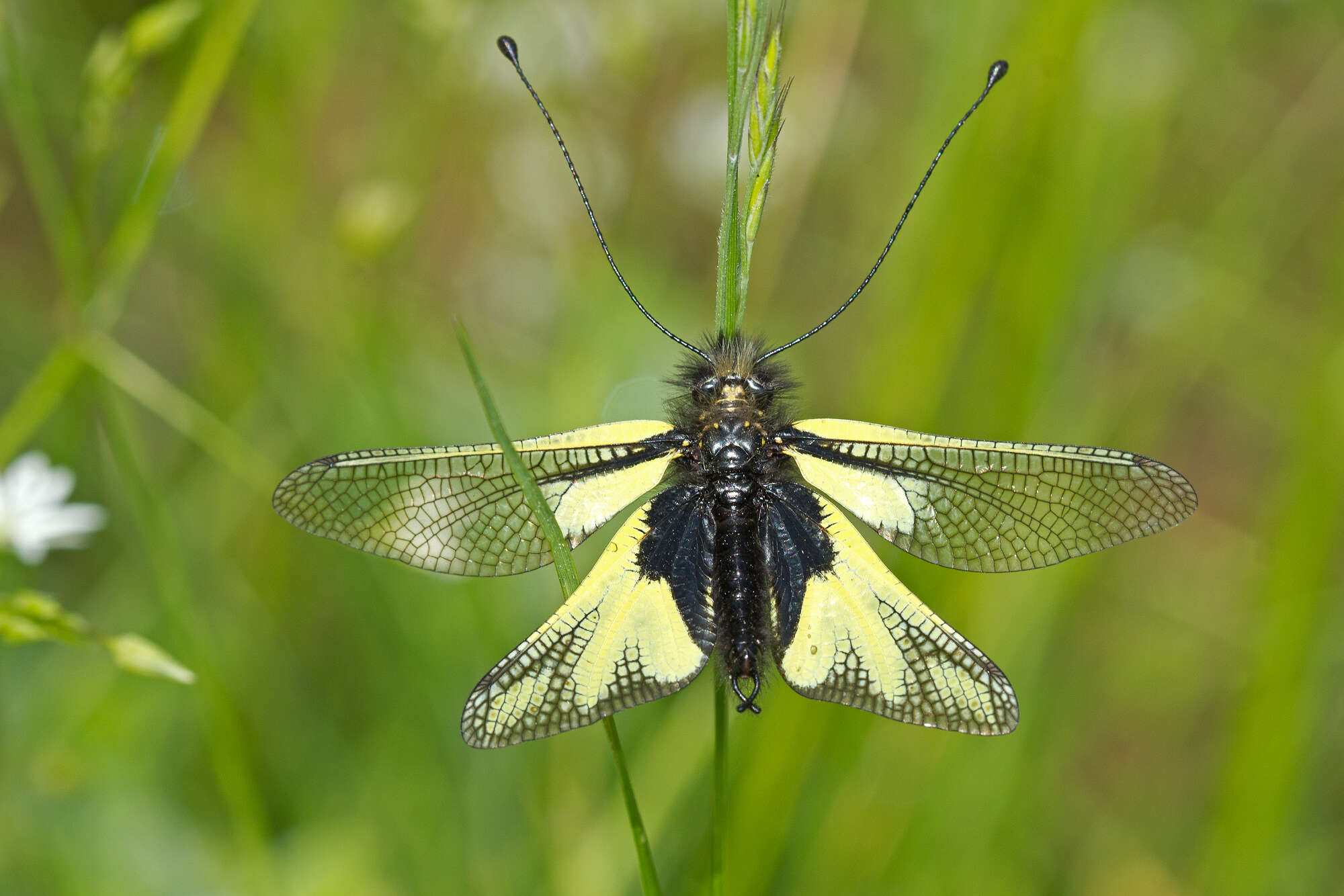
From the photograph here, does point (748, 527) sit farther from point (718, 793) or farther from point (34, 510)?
point (34, 510)

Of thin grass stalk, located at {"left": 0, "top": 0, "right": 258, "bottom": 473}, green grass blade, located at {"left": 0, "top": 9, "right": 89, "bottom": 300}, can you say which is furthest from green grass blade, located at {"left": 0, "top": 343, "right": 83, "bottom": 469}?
green grass blade, located at {"left": 0, "top": 9, "right": 89, "bottom": 300}

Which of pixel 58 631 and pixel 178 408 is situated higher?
pixel 178 408

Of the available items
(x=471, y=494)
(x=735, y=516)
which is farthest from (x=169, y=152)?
(x=735, y=516)

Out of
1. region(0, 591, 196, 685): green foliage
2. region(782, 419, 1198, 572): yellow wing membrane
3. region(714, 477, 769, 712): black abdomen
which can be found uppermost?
region(782, 419, 1198, 572): yellow wing membrane

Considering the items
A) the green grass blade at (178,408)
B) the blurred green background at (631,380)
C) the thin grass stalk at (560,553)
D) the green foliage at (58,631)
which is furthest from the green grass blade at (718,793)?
the green grass blade at (178,408)

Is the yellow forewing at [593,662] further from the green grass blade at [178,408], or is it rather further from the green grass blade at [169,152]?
the green grass blade at [169,152]

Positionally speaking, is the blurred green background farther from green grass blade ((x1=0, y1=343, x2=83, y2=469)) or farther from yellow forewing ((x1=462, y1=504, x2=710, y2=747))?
yellow forewing ((x1=462, y1=504, x2=710, y2=747))
